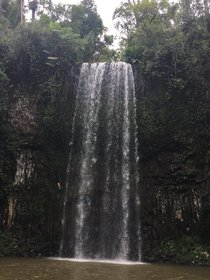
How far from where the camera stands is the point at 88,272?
9656 millimetres

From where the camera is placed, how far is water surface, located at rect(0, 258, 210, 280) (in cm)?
886

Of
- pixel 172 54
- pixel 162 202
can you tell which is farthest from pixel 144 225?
pixel 172 54

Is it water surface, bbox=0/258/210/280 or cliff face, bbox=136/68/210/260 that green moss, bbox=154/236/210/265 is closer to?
cliff face, bbox=136/68/210/260

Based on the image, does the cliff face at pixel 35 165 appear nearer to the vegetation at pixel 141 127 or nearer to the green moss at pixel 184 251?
the vegetation at pixel 141 127

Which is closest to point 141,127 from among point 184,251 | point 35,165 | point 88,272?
point 35,165

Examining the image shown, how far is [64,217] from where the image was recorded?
48.1ft

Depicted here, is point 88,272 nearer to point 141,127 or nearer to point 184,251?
point 184,251

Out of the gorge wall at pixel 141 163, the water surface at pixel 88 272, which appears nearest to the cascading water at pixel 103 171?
the gorge wall at pixel 141 163

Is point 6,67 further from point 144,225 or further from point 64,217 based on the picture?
point 144,225

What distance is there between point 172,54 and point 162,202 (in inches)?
238

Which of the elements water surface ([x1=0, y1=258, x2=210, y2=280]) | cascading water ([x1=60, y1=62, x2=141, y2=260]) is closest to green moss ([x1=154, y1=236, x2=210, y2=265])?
cascading water ([x1=60, y1=62, x2=141, y2=260])

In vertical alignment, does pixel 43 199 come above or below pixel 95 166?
below

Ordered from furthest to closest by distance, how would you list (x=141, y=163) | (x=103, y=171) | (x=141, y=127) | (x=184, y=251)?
(x=141, y=127), (x=141, y=163), (x=103, y=171), (x=184, y=251)

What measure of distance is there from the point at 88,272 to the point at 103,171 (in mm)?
5825
